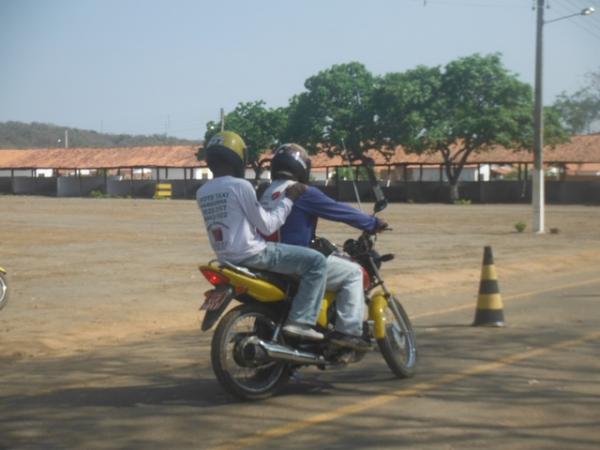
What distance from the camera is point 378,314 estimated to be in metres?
8.17

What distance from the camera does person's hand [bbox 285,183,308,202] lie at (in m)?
7.75

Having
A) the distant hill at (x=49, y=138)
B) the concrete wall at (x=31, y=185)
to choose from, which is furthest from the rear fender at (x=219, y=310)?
the distant hill at (x=49, y=138)

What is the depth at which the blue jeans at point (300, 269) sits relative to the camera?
24.9 feet

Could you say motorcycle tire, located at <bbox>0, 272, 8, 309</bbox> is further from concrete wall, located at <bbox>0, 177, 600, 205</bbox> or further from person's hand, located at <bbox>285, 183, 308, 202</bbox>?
concrete wall, located at <bbox>0, 177, 600, 205</bbox>

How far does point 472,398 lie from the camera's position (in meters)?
7.60

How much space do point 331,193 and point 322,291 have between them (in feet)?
215

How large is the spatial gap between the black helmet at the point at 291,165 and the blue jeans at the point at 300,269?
23.6 inches

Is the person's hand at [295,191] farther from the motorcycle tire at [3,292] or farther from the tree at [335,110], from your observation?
the tree at [335,110]

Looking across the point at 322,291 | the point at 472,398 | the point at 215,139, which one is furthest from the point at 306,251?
the point at 472,398

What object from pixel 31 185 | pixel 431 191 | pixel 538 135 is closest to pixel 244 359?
pixel 538 135

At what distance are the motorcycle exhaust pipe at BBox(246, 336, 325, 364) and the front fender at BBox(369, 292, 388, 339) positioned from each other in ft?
1.69

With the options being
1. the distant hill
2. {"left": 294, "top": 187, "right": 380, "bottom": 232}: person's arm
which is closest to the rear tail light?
{"left": 294, "top": 187, "right": 380, "bottom": 232}: person's arm

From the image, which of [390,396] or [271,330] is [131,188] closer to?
[271,330]

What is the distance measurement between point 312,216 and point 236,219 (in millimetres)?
671
